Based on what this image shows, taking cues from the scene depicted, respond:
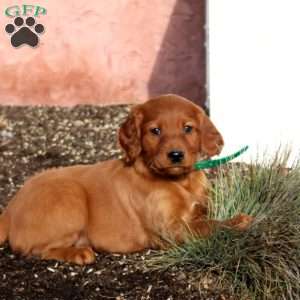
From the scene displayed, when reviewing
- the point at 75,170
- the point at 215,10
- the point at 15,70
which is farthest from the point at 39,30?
the point at 75,170

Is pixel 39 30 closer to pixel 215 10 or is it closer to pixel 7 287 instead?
pixel 215 10

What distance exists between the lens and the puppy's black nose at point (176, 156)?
5332mm

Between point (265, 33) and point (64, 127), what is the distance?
9.40 ft

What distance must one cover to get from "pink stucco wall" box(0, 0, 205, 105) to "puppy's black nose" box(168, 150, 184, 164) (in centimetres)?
553

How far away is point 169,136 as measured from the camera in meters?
5.40

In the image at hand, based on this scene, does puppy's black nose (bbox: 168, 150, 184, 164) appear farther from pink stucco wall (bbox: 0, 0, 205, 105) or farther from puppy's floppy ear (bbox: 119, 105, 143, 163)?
pink stucco wall (bbox: 0, 0, 205, 105)

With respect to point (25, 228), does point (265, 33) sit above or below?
above

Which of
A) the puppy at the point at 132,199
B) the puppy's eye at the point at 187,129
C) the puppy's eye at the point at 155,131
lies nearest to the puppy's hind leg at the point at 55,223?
the puppy at the point at 132,199

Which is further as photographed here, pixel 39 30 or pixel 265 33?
pixel 39 30

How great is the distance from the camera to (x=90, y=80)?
1091 centimetres

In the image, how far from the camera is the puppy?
550cm

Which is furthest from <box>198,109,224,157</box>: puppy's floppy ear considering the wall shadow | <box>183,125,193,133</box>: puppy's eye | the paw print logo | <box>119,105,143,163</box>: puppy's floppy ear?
the paw print logo

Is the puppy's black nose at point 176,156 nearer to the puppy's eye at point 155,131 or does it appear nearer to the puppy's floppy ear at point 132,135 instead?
the puppy's eye at point 155,131

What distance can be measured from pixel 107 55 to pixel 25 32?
1.11 metres
